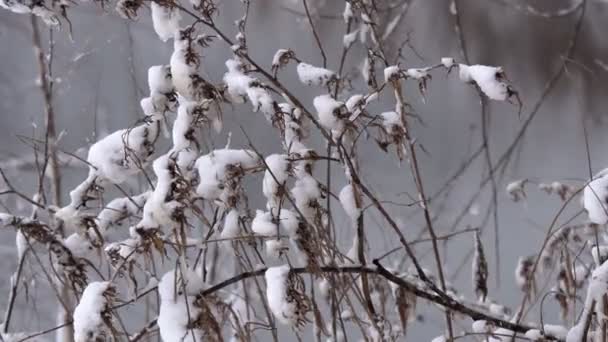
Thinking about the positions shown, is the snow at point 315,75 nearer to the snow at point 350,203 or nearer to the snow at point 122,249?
the snow at point 350,203

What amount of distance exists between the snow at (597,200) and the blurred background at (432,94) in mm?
2090

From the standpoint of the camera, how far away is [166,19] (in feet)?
4.32

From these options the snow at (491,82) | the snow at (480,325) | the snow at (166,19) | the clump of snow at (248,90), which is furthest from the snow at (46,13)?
the snow at (480,325)

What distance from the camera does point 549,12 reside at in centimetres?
357

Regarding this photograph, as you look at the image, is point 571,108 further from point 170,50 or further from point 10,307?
point 10,307

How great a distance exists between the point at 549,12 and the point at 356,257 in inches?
103

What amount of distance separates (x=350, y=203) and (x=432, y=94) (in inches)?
122

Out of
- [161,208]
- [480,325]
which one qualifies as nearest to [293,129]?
[161,208]

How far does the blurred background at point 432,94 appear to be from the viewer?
11.4 feet

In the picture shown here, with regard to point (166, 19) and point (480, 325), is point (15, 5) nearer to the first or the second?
point (166, 19)

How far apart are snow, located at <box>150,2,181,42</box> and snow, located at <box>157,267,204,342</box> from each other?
1.45 feet

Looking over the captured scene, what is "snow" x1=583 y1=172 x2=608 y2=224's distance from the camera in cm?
104

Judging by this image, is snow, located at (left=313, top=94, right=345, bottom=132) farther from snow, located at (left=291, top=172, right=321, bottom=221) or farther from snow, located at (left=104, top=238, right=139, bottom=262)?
snow, located at (left=104, top=238, right=139, bottom=262)

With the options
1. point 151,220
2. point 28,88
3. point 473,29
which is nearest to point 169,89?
point 151,220
